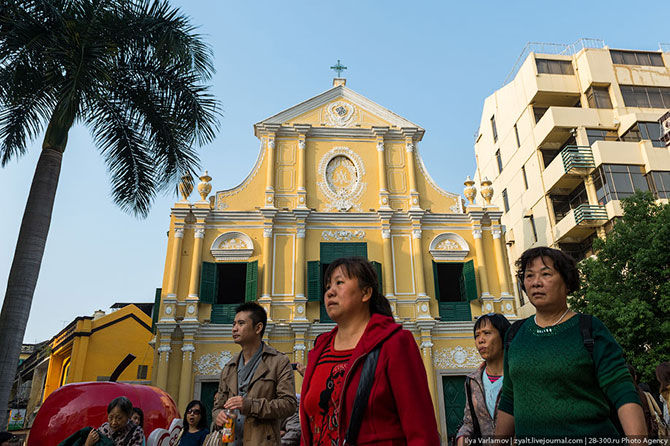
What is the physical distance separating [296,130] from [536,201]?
11797mm

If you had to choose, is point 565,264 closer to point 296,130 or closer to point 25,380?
point 296,130

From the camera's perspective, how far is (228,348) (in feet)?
43.0

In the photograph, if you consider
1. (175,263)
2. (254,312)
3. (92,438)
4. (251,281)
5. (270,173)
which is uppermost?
(270,173)

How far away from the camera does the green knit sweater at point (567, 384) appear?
1.94 meters

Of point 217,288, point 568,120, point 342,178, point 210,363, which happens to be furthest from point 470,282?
point 568,120

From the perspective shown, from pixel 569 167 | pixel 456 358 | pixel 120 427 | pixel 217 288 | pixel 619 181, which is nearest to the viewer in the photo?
pixel 120 427

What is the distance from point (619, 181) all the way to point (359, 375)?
19.9 metres

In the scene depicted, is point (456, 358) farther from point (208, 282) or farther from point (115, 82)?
point (115, 82)

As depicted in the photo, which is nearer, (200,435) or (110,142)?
(200,435)

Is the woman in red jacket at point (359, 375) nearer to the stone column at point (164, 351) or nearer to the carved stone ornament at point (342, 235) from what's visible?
the stone column at point (164, 351)

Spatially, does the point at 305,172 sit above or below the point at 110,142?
above

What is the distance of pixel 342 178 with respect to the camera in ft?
51.2

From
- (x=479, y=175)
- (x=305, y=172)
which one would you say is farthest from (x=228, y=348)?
(x=479, y=175)

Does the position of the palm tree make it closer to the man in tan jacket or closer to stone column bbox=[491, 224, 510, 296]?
the man in tan jacket
